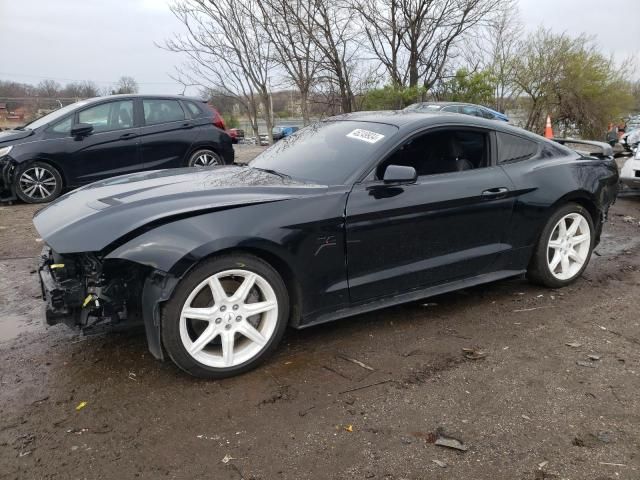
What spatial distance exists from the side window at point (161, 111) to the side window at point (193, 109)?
0.48ft

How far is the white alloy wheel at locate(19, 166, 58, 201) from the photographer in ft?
25.4

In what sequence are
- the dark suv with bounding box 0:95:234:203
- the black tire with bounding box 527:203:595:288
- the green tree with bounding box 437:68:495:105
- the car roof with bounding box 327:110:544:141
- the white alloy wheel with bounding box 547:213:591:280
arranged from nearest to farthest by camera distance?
the car roof with bounding box 327:110:544:141 → the black tire with bounding box 527:203:595:288 → the white alloy wheel with bounding box 547:213:591:280 → the dark suv with bounding box 0:95:234:203 → the green tree with bounding box 437:68:495:105

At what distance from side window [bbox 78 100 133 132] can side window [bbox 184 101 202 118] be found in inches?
37.2

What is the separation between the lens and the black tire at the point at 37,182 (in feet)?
25.3

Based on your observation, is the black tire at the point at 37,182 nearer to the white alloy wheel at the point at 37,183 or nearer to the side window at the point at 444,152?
the white alloy wheel at the point at 37,183

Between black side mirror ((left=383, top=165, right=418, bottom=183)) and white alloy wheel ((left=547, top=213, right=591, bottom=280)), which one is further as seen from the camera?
white alloy wheel ((left=547, top=213, right=591, bottom=280))

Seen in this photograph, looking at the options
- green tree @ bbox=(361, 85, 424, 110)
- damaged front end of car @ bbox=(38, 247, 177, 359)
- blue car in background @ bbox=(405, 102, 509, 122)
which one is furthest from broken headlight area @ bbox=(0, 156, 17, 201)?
green tree @ bbox=(361, 85, 424, 110)

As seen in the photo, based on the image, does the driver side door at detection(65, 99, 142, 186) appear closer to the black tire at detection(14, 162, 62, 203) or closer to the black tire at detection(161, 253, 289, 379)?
the black tire at detection(14, 162, 62, 203)

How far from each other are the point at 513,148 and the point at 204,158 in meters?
5.89

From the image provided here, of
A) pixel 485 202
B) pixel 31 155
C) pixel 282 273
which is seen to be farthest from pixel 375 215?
pixel 31 155

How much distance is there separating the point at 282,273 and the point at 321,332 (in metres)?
0.68

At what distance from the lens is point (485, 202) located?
12.5ft

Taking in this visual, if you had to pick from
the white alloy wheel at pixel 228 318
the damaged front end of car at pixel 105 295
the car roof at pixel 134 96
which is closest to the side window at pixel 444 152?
the white alloy wheel at pixel 228 318

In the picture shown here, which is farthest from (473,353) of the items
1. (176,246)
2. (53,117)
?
(53,117)
